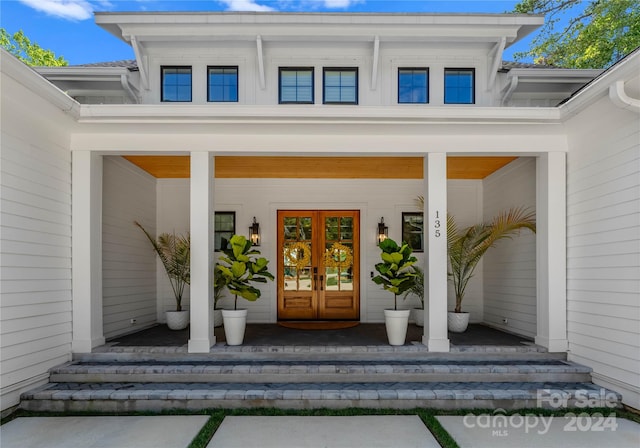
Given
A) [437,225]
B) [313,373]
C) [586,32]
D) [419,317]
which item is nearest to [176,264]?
[313,373]

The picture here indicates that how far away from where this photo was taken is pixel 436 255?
434cm

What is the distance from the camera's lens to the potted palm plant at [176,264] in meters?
5.75

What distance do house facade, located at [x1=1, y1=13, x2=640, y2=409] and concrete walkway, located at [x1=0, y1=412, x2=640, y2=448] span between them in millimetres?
544

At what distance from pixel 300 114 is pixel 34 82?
7.79 feet

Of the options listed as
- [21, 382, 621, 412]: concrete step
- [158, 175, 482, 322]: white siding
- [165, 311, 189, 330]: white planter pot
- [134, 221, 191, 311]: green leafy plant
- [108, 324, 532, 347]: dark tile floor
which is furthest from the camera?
[158, 175, 482, 322]: white siding

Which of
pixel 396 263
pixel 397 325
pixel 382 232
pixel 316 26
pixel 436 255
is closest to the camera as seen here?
pixel 436 255

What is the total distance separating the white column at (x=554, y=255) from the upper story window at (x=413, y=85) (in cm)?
211

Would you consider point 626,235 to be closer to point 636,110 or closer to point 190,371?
point 636,110

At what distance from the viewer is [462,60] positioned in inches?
228

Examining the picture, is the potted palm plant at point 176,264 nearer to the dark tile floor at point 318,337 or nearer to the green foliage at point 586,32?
the dark tile floor at point 318,337

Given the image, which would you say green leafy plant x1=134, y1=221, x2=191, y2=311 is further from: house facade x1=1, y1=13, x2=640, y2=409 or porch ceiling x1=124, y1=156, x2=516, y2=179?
porch ceiling x1=124, y1=156, x2=516, y2=179

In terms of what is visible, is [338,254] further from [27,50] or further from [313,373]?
[27,50]

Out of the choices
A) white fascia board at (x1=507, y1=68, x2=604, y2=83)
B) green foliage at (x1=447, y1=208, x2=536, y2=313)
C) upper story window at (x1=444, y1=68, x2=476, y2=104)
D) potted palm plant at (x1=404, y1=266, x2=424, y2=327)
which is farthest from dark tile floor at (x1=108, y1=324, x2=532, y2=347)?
white fascia board at (x1=507, y1=68, x2=604, y2=83)

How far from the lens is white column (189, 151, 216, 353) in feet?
14.0
